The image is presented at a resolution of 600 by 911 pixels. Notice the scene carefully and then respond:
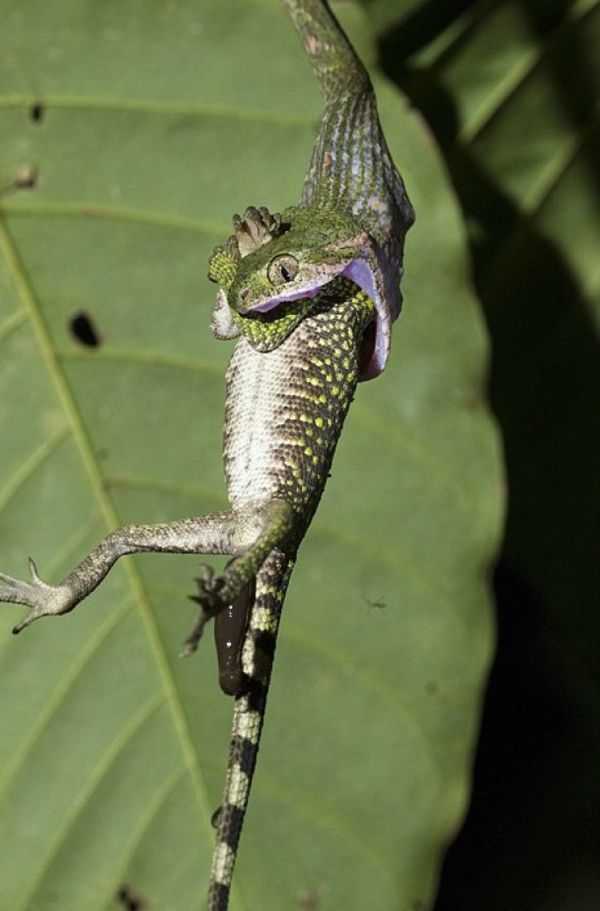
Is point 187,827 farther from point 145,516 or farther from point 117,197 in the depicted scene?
point 117,197

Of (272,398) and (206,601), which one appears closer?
(206,601)

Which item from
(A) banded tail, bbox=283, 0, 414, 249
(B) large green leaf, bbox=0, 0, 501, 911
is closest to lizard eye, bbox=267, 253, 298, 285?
(A) banded tail, bbox=283, 0, 414, 249

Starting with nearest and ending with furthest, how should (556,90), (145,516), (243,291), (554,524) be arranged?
(243,291), (145,516), (556,90), (554,524)

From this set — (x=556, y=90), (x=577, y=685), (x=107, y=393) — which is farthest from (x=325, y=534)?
(x=577, y=685)

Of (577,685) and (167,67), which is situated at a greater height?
(167,67)

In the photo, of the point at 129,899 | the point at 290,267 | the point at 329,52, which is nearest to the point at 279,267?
the point at 290,267

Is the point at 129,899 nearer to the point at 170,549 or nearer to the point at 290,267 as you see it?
the point at 170,549

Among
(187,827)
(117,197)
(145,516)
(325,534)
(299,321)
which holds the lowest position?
(187,827)

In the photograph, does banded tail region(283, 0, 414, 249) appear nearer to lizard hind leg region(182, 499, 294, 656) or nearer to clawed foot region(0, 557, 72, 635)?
lizard hind leg region(182, 499, 294, 656)
